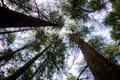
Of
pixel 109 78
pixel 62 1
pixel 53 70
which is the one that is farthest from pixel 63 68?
pixel 109 78

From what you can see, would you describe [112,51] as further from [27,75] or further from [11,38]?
[11,38]

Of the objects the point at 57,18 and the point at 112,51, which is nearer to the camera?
the point at 112,51

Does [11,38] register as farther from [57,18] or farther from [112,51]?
[112,51]

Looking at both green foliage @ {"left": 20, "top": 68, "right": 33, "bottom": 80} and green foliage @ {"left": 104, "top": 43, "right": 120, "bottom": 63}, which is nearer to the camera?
green foliage @ {"left": 20, "top": 68, "right": 33, "bottom": 80}

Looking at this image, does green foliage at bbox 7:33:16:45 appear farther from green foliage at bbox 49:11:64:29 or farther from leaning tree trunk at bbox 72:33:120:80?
leaning tree trunk at bbox 72:33:120:80

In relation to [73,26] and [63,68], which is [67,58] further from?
[73,26]

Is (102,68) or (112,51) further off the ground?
(102,68)

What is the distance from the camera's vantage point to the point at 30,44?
31.9ft

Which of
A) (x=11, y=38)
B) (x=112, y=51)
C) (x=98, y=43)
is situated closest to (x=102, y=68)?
(x=112, y=51)

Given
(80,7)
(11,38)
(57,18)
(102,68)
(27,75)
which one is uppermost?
(80,7)

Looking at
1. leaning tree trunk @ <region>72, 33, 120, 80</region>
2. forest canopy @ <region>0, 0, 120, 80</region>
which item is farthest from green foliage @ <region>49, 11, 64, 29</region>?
leaning tree trunk @ <region>72, 33, 120, 80</region>

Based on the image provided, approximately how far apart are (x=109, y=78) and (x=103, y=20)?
660 centimetres

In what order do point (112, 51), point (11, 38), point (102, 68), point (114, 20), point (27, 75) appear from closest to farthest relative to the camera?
point (102, 68)
point (27, 75)
point (112, 51)
point (114, 20)
point (11, 38)

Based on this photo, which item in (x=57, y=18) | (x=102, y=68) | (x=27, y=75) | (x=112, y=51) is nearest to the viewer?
(x=102, y=68)
